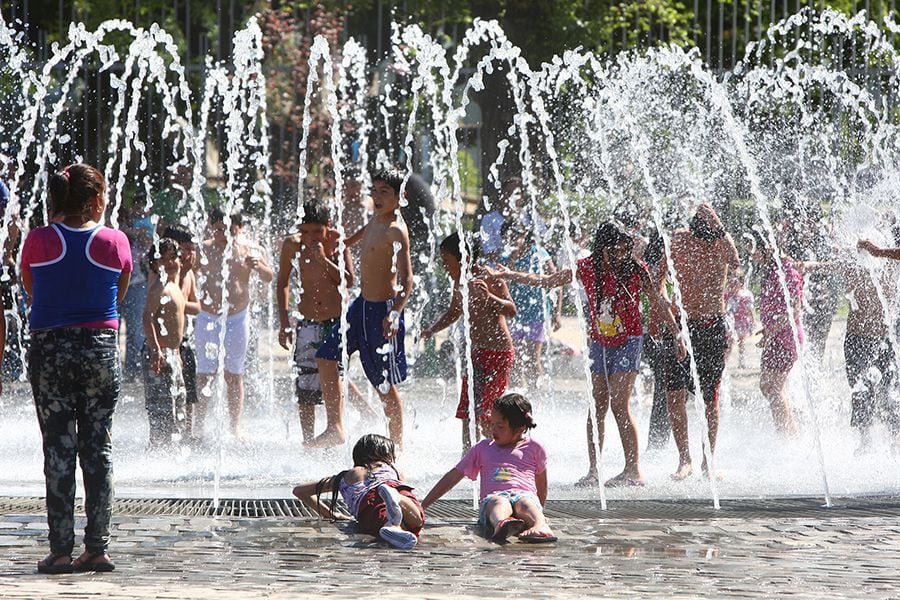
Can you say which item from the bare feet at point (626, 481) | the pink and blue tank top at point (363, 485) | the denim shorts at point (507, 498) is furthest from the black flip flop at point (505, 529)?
the bare feet at point (626, 481)

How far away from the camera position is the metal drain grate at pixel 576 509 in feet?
21.4

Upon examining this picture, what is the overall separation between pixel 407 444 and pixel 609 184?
4.81 meters

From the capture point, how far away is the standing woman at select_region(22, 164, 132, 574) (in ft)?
17.3

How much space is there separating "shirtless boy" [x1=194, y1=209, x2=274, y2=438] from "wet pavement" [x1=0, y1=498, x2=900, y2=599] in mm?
2583

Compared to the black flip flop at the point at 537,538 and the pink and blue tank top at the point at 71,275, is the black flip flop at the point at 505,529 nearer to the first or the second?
the black flip flop at the point at 537,538

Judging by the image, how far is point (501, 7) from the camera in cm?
1811

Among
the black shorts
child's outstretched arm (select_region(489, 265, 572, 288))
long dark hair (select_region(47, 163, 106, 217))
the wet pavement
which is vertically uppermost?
long dark hair (select_region(47, 163, 106, 217))

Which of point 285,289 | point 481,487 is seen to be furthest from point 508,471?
point 285,289

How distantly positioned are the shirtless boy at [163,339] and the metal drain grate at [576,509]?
1.64 m

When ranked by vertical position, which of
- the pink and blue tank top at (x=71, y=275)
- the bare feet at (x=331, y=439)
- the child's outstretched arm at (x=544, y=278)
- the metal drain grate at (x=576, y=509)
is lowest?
the metal drain grate at (x=576, y=509)

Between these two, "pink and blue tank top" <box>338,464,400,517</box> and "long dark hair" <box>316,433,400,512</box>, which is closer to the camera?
"pink and blue tank top" <box>338,464,400,517</box>

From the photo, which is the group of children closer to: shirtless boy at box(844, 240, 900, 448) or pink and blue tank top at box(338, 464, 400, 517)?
pink and blue tank top at box(338, 464, 400, 517)

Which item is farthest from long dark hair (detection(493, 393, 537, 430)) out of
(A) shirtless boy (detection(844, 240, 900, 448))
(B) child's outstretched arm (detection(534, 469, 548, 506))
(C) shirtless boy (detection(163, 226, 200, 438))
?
(A) shirtless boy (detection(844, 240, 900, 448))

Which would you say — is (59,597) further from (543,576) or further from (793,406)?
(793,406)
